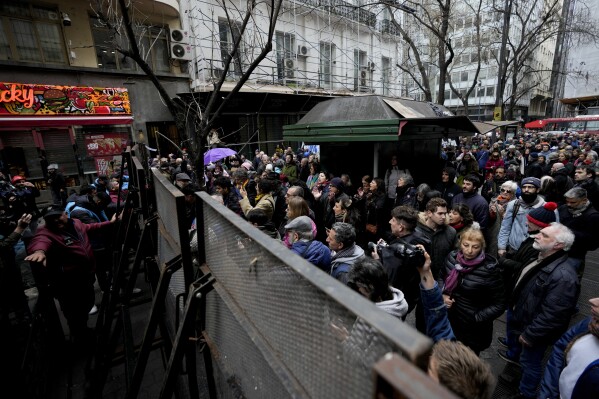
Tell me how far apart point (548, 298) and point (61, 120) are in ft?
49.4

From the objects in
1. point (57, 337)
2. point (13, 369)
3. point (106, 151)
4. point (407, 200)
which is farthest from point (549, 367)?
point (106, 151)

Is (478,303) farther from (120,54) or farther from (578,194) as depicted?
(120,54)

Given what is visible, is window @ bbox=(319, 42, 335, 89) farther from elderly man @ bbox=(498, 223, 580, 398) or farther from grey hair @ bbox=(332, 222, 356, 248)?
elderly man @ bbox=(498, 223, 580, 398)

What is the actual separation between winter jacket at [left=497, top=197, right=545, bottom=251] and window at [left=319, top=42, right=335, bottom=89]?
1646 centimetres

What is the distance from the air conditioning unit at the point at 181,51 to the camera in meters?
14.0

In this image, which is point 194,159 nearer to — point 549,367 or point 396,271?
point 396,271

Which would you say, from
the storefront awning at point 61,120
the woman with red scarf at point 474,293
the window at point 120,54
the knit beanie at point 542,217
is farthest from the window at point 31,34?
the knit beanie at point 542,217

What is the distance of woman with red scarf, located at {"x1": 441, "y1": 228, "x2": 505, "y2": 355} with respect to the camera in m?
2.73

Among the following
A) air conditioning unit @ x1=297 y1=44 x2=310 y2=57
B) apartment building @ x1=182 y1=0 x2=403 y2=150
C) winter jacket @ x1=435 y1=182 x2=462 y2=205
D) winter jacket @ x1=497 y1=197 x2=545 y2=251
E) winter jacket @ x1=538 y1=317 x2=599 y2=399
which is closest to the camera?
winter jacket @ x1=538 y1=317 x2=599 y2=399

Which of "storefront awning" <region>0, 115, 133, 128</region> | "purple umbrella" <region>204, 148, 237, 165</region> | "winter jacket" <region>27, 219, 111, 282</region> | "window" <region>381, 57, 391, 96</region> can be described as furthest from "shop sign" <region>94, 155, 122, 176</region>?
"window" <region>381, 57, 391, 96</region>

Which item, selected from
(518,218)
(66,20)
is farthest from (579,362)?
(66,20)

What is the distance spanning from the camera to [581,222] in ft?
13.4

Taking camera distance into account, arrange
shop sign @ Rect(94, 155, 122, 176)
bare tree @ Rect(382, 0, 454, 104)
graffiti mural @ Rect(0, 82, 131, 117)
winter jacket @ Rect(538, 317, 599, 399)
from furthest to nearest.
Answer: shop sign @ Rect(94, 155, 122, 176) → bare tree @ Rect(382, 0, 454, 104) → graffiti mural @ Rect(0, 82, 131, 117) → winter jacket @ Rect(538, 317, 599, 399)

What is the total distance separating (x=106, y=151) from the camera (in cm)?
1313
